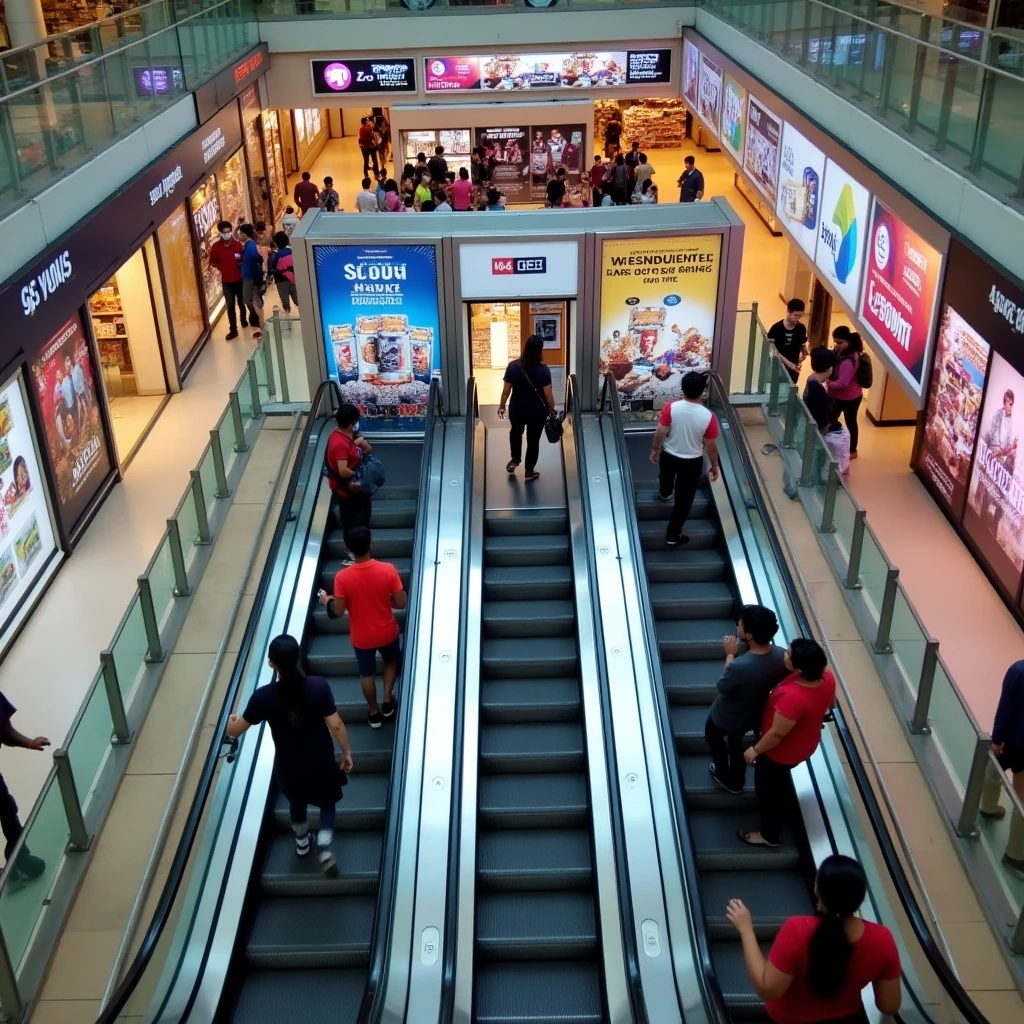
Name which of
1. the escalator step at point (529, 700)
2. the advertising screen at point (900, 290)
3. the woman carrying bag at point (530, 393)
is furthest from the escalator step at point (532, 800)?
the advertising screen at point (900, 290)

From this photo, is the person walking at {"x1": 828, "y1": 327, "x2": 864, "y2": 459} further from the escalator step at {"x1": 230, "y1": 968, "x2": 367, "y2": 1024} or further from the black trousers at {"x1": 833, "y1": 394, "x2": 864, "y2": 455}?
the escalator step at {"x1": 230, "y1": 968, "x2": 367, "y2": 1024}

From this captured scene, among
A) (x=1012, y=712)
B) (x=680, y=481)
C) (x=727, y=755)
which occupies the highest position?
(x=1012, y=712)

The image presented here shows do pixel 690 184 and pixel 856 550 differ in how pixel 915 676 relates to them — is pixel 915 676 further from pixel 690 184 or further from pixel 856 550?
pixel 690 184

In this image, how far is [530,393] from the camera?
367 inches

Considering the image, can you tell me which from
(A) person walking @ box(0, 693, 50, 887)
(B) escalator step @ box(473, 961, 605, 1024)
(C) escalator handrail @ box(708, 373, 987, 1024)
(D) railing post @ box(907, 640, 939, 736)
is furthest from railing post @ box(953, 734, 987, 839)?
(A) person walking @ box(0, 693, 50, 887)

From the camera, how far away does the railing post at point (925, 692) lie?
273 inches

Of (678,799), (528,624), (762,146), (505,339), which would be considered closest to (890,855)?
(678,799)

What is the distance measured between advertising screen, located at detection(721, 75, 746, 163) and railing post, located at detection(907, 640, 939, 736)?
36.7 ft

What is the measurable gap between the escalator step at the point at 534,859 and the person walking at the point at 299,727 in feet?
3.39

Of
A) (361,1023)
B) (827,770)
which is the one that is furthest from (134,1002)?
(827,770)

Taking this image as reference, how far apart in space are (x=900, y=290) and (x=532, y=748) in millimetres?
5719

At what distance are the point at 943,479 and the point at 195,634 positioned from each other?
22.7 feet

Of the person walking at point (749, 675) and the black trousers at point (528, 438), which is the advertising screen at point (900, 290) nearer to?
the black trousers at point (528, 438)

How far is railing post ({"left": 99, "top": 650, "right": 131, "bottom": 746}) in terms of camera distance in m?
7.16
